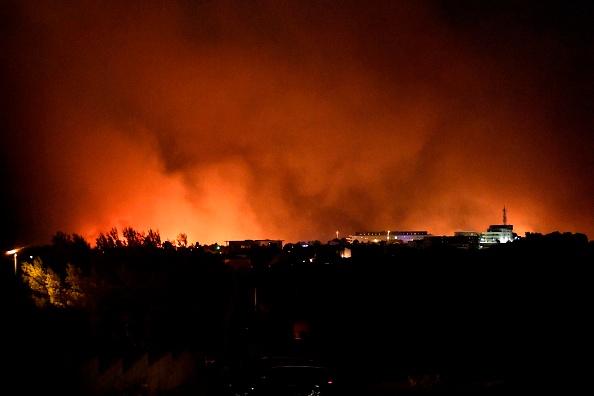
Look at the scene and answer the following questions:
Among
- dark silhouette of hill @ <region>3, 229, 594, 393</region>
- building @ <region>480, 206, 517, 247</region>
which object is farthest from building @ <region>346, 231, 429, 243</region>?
dark silhouette of hill @ <region>3, 229, 594, 393</region>

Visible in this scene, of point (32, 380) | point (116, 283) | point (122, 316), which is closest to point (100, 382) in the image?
point (32, 380)

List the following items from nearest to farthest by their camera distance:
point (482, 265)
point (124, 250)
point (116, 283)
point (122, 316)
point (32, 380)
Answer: point (32, 380), point (122, 316), point (116, 283), point (124, 250), point (482, 265)

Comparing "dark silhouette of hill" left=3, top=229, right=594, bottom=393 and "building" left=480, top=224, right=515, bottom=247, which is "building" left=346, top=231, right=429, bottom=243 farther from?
"dark silhouette of hill" left=3, top=229, right=594, bottom=393

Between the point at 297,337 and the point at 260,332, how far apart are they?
1743 millimetres

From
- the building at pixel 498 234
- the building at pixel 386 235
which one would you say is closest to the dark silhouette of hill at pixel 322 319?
the building at pixel 498 234

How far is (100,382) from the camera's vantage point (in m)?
11.5

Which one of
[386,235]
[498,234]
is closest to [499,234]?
[498,234]

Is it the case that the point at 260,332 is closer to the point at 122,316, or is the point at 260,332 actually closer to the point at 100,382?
the point at 122,316

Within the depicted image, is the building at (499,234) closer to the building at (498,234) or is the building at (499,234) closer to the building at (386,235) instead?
the building at (498,234)

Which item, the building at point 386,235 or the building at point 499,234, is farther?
the building at point 386,235

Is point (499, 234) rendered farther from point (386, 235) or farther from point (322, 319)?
point (322, 319)

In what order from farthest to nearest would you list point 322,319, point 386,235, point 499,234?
point 386,235
point 499,234
point 322,319

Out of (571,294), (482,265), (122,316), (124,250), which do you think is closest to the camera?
(122,316)

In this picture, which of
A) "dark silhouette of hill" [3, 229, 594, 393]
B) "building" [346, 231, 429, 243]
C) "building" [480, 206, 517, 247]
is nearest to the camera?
"dark silhouette of hill" [3, 229, 594, 393]
